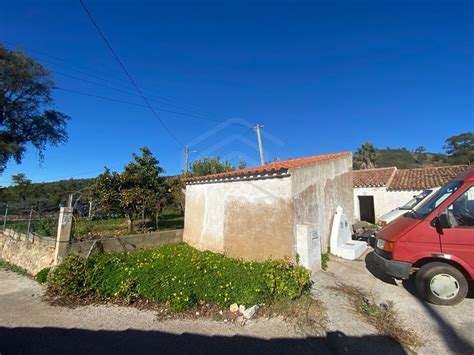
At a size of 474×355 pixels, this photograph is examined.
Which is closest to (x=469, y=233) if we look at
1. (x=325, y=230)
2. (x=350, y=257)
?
(x=350, y=257)

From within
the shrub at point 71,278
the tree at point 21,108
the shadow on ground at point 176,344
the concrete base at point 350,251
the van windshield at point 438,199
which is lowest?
the shadow on ground at point 176,344

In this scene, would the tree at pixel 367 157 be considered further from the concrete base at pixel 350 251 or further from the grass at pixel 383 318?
the grass at pixel 383 318

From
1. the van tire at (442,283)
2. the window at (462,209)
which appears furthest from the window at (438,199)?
the van tire at (442,283)

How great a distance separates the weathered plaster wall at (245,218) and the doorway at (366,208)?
14.3m

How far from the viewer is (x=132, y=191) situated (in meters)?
11.9

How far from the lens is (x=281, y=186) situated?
7.50 m

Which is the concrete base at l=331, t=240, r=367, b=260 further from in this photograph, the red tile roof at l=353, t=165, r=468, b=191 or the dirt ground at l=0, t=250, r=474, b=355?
the red tile roof at l=353, t=165, r=468, b=191

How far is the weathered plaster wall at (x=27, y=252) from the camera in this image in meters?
8.41

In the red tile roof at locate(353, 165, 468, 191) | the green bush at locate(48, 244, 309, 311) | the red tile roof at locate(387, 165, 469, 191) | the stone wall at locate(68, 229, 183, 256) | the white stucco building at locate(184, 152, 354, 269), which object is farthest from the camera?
the red tile roof at locate(353, 165, 468, 191)

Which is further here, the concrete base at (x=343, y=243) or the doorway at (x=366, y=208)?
the doorway at (x=366, y=208)

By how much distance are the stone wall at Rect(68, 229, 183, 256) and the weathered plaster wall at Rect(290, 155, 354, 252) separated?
19.2 feet

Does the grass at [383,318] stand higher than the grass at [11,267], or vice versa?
the grass at [383,318]

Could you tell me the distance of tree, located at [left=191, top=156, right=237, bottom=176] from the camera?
2350 cm

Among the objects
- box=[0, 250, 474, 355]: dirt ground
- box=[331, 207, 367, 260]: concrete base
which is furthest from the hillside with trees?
box=[0, 250, 474, 355]: dirt ground
